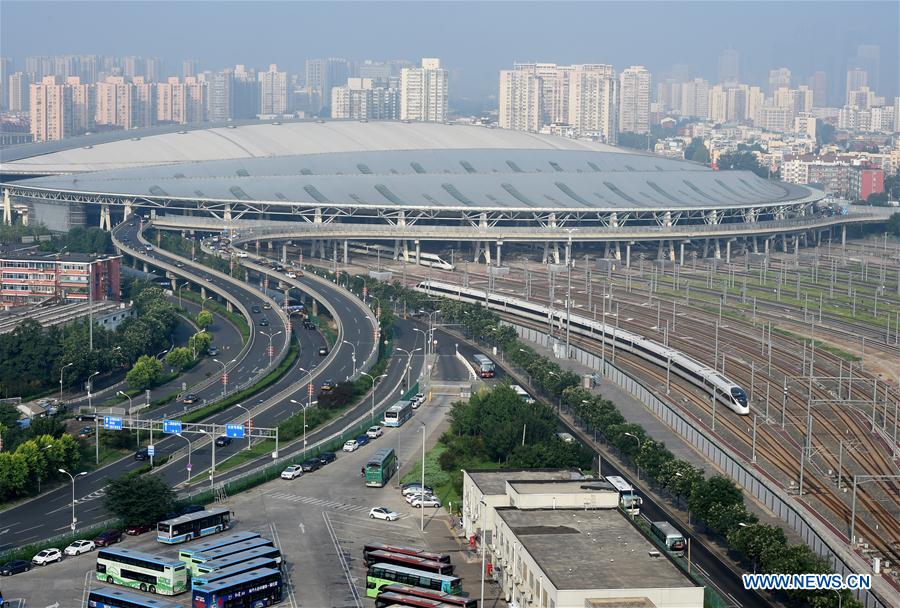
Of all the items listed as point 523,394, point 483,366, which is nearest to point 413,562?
point 523,394

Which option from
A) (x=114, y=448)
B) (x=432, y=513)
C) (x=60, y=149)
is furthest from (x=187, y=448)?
(x=60, y=149)

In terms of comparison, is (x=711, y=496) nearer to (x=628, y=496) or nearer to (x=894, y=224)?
(x=628, y=496)

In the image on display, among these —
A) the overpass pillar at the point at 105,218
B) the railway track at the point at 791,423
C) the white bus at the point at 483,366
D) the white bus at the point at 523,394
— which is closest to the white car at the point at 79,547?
the white bus at the point at 523,394

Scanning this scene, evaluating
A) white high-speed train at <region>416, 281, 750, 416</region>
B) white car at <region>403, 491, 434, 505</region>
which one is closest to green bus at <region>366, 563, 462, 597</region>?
white car at <region>403, 491, 434, 505</region>

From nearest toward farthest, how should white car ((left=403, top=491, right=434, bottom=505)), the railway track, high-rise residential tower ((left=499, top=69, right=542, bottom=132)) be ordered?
the railway track < white car ((left=403, top=491, right=434, bottom=505)) < high-rise residential tower ((left=499, top=69, right=542, bottom=132))

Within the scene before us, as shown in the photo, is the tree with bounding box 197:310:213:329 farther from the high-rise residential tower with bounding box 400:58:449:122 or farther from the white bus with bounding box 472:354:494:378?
the high-rise residential tower with bounding box 400:58:449:122
